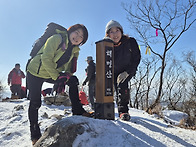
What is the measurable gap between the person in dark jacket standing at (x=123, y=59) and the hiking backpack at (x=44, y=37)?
96cm

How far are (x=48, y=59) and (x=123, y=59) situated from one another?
1474 millimetres

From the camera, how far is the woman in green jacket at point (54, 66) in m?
1.99

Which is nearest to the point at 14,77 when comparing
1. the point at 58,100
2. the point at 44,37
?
the point at 58,100

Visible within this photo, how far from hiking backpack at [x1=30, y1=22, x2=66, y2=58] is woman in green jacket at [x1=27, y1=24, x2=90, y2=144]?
0.11 m

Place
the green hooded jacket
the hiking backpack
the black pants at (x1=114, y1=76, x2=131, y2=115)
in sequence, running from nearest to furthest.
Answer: the green hooded jacket → the hiking backpack → the black pants at (x1=114, y1=76, x2=131, y2=115)

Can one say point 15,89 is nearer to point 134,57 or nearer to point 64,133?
point 134,57

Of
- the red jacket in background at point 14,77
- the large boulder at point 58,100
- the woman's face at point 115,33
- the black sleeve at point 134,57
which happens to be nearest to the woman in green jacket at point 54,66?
the woman's face at point 115,33

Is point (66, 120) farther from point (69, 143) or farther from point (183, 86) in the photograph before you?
point (183, 86)

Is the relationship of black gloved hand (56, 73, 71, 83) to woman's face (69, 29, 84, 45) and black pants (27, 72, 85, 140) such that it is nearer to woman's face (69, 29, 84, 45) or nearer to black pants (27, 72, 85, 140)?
black pants (27, 72, 85, 140)

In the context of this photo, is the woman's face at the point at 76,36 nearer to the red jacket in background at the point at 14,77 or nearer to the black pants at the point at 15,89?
the red jacket in background at the point at 14,77

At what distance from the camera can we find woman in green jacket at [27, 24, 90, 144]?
1986 millimetres

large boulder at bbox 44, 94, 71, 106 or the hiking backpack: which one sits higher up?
the hiking backpack

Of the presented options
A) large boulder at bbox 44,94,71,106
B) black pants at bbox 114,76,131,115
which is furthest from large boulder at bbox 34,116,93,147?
large boulder at bbox 44,94,71,106

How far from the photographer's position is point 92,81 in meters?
5.12
